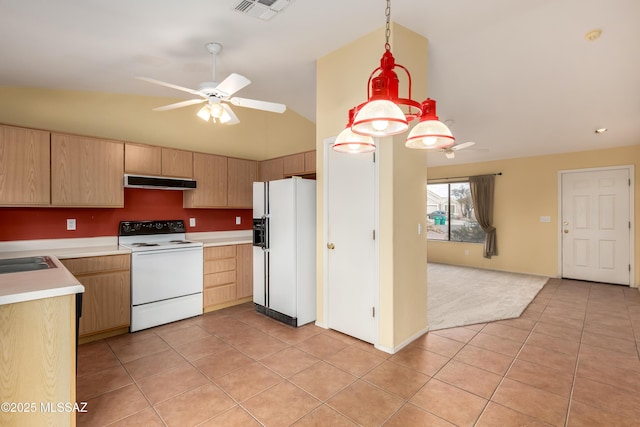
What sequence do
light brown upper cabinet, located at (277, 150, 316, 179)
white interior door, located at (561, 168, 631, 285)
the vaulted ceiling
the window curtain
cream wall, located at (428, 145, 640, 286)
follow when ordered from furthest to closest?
the window curtain → cream wall, located at (428, 145, 640, 286) → white interior door, located at (561, 168, 631, 285) → light brown upper cabinet, located at (277, 150, 316, 179) → the vaulted ceiling

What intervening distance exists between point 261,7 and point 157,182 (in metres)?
2.40

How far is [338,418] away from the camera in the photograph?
76.1 inches

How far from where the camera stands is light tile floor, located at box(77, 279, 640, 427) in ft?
6.45

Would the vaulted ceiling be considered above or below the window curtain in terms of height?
above

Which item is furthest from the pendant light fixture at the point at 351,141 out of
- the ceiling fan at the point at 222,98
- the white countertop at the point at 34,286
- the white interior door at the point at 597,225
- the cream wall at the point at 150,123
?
the white interior door at the point at 597,225

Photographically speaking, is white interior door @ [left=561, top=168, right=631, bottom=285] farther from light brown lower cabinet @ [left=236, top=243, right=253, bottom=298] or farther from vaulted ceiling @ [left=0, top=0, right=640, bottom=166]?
light brown lower cabinet @ [left=236, top=243, right=253, bottom=298]

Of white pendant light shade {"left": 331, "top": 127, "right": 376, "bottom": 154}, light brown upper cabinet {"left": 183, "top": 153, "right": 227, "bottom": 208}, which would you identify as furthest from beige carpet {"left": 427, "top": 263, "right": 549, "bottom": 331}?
light brown upper cabinet {"left": 183, "top": 153, "right": 227, "bottom": 208}

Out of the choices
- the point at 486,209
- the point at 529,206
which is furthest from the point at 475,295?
the point at 529,206

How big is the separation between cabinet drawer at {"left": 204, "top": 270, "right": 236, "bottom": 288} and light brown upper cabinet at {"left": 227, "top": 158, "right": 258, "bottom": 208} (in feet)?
3.36

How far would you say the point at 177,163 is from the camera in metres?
4.00

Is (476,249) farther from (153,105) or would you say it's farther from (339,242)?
(153,105)

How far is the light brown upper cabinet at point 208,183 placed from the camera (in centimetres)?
420

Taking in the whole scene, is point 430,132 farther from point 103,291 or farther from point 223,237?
point 223,237

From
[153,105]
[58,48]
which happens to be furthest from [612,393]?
[153,105]
